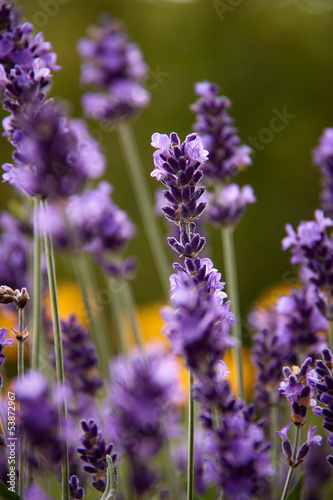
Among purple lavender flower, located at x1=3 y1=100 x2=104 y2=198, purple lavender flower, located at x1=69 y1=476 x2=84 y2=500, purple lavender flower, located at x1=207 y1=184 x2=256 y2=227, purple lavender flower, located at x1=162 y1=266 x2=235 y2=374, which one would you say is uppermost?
purple lavender flower, located at x1=3 y1=100 x2=104 y2=198

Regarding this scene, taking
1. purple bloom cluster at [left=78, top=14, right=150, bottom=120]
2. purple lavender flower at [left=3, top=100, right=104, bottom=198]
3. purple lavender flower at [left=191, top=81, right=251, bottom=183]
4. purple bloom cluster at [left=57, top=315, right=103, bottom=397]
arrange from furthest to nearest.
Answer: purple bloom cluster at [left=78, top=14, right=150, bottom=120]
purple lavender flower at [left=191, top=81, right=251, bottom=183]
purple bloom cluster at [left=57, top=315, right=103, bottom=397]
purple lavender flower at [left=3, top=100, right=104, bottom=198]

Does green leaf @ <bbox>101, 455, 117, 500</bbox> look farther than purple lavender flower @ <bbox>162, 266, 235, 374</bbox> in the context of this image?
Yes

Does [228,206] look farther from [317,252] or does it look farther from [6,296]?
[6,296]

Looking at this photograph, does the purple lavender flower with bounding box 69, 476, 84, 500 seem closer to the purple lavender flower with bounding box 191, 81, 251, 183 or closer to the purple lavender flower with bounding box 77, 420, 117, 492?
the purple lavender flower with bounding box 77, 420, 117, 492

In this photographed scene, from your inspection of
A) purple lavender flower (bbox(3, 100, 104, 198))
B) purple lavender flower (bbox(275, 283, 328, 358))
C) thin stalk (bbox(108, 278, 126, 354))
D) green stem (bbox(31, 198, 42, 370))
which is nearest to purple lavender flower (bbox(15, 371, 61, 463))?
purple lavender flower (bbox(3, 100, 104, 198))

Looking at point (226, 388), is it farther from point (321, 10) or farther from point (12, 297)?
point (321, 10)

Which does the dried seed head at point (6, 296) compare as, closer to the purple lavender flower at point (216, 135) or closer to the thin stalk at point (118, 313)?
the purple lavender flower at point (216, 135)
